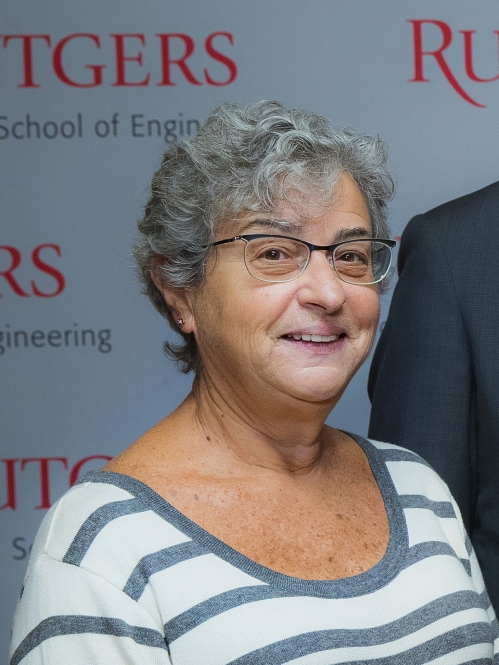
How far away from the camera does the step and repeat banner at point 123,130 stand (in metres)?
2.32

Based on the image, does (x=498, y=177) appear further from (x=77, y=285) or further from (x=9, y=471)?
(x=9, y=471)

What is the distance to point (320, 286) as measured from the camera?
1260mm

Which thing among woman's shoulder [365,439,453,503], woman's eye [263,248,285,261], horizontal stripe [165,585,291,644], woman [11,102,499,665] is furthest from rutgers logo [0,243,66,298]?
horizontal stripe [165,585,291,644]

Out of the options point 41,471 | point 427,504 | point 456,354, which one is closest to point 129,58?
point 41,471

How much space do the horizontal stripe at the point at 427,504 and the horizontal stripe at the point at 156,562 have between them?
0.40 metres

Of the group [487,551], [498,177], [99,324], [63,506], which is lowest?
[487,551]

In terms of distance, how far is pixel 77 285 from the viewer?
2.38 meters

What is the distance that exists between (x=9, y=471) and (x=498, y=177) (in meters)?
1.48

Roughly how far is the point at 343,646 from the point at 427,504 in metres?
0.36

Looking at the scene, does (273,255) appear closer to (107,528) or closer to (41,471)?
(107,528)

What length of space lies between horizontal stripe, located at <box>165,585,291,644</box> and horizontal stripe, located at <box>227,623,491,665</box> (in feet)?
0.20

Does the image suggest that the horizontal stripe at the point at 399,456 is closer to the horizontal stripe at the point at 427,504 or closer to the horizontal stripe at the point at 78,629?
the horizontal stripe at the point at 427,504

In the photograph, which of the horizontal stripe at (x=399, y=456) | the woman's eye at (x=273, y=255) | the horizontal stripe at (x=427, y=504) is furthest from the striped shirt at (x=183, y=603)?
the woman's eye at (x=273, y=255)

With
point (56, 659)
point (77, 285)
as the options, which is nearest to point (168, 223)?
point (56, 659)
